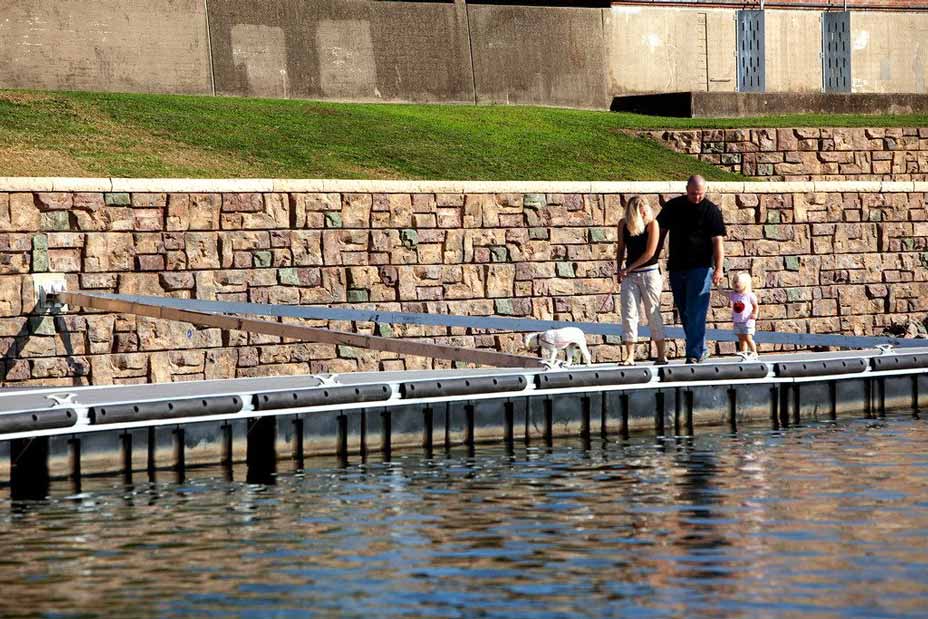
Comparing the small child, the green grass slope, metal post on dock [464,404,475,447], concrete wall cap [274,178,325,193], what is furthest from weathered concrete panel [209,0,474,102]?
metal post on dock [464,404,475,447]

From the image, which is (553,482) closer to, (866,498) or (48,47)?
(866,498)

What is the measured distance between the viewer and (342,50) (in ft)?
91.2

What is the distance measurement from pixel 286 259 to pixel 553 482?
6.45 m

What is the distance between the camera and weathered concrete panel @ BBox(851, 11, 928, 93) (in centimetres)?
3269

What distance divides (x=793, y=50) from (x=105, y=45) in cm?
1317

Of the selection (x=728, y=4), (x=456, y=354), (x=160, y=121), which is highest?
(x=728, y=4)

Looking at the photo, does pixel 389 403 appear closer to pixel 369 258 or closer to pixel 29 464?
pixel 29 464

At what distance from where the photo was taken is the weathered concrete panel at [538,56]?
29.2 metres

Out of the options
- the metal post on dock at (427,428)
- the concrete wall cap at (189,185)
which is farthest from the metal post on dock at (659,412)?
the concrete wall cap at (189,185)

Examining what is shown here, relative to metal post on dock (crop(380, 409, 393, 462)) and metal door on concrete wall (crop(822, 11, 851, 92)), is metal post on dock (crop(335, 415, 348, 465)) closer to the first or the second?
metal post on dock (crop(380, 409, 393, 462))

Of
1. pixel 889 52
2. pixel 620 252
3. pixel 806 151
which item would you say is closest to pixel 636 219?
pixel 620 252

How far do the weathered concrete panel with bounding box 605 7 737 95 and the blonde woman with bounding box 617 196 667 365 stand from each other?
1431 cm

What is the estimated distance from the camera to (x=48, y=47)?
981 inches

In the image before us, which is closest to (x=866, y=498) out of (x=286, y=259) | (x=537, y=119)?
(x=286, y=259)
